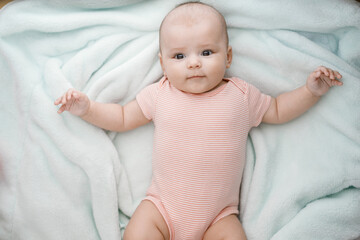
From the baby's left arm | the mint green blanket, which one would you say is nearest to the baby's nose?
the mint green blanket

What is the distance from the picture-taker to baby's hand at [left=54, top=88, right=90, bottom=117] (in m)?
1.16

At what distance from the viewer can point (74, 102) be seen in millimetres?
1203

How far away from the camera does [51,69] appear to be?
129cm

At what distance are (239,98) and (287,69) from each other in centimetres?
22

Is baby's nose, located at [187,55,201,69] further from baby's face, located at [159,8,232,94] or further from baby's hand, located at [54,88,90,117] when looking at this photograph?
baby's hand, located at [54,88,90,117]

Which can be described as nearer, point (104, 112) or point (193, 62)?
point (193, 62)

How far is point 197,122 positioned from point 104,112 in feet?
1.01

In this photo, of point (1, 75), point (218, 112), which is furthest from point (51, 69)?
point (218, 112)

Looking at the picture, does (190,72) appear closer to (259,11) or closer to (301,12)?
(259,11)

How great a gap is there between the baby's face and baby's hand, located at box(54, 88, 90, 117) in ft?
0.92

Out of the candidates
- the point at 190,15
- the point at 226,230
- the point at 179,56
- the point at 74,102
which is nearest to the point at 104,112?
the point at 74,102

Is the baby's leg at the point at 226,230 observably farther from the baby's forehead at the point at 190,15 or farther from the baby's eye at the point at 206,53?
the baby's forehead at the point at 190,15

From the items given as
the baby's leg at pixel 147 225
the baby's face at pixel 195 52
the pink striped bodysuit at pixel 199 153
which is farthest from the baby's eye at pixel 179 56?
the baby's leg at pixel 147 225

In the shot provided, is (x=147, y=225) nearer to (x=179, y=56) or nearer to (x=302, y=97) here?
(x=179, y=56)
